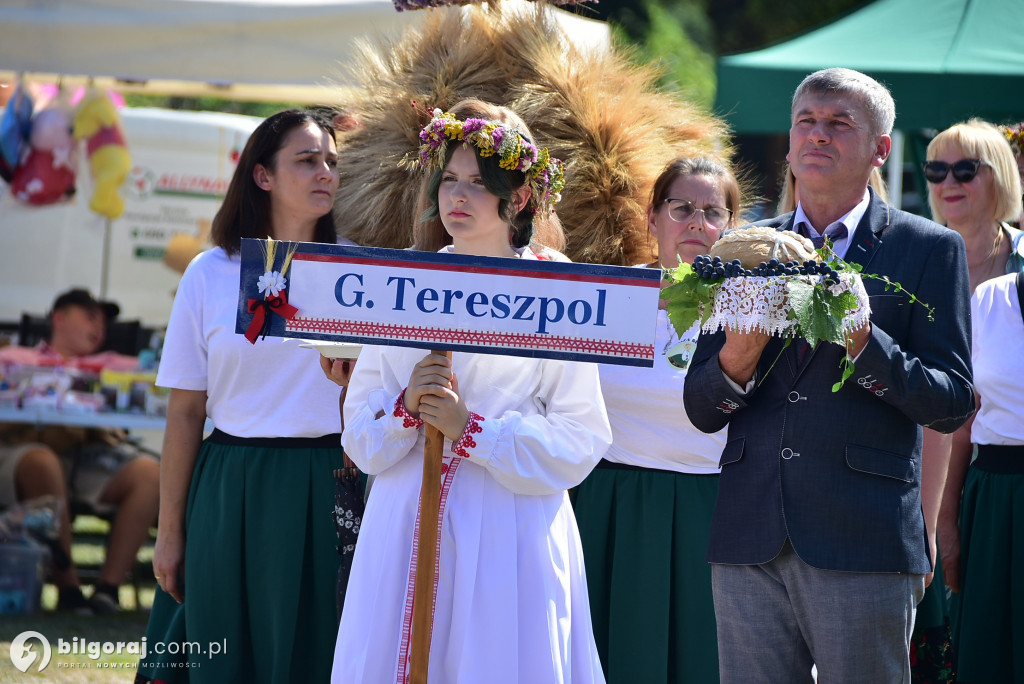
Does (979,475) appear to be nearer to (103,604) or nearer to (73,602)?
(103,604)

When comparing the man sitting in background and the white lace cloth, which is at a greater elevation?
the white lace cloth

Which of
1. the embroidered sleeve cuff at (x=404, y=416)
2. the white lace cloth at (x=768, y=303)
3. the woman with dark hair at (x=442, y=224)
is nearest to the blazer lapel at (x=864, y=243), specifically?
the white lace cloth at (x=768, y=303)

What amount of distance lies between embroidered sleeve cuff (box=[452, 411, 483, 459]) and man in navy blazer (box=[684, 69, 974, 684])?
497 mm

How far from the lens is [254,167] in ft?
12.7

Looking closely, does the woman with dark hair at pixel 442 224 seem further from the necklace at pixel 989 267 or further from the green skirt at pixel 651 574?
the necklace at pixel 989 267

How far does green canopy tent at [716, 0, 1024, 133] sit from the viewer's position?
5.59 m

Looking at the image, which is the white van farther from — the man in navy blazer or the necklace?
the man in navy blazer

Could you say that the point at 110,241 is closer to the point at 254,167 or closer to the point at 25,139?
the point at 25,139

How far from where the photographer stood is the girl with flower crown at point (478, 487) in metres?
2.60

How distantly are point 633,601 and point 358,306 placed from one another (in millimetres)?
1532

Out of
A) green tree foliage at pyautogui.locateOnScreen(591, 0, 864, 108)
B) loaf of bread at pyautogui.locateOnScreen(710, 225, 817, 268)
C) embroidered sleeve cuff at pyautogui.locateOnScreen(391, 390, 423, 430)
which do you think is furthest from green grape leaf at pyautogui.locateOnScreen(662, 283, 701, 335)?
green tree foliage at pyautogui.locateOnScreen(591, 0, 864, 108)

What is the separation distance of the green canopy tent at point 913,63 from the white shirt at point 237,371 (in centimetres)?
261

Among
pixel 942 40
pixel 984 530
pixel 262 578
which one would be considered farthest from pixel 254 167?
pixel 942 40

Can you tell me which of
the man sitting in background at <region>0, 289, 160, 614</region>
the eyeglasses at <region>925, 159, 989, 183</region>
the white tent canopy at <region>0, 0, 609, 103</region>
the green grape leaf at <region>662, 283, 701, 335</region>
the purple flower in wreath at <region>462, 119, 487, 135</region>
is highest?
the white tent canopy at <region>0, 0, 609, 103</region>
